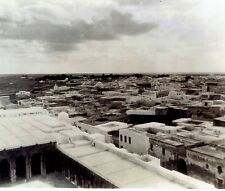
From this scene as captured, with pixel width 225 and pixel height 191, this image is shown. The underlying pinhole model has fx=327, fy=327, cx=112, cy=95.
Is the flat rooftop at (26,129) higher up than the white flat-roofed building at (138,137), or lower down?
higher up

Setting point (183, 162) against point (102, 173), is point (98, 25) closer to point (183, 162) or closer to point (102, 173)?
point (102, 173)

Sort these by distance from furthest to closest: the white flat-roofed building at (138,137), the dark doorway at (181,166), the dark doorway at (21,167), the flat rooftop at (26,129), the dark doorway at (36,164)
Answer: the white flat-roofed building at (138,137) → the dark doorway at (181,166) → the flat rooftop at (26,129) → the dark doorway at (36,164) → the dark doorway at (21,167)

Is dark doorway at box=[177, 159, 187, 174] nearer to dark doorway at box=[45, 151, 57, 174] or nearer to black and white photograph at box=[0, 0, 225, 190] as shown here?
black and white photograph at box=[0, 0, 225, 190]

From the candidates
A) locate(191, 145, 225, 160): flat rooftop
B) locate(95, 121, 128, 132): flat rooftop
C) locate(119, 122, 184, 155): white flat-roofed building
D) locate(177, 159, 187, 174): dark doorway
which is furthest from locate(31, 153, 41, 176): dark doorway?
locate(191, 145, 225, 160): flat rooftop

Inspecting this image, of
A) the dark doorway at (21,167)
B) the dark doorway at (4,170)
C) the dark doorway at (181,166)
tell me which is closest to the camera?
the dark doorway at (4,170)

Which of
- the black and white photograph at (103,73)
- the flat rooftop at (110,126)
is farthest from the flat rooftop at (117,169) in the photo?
the flat rooftop at (110,126)

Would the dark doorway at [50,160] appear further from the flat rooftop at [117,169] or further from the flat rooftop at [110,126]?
the flat rooftop at [110,126]

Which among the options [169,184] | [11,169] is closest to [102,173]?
[169,184]
